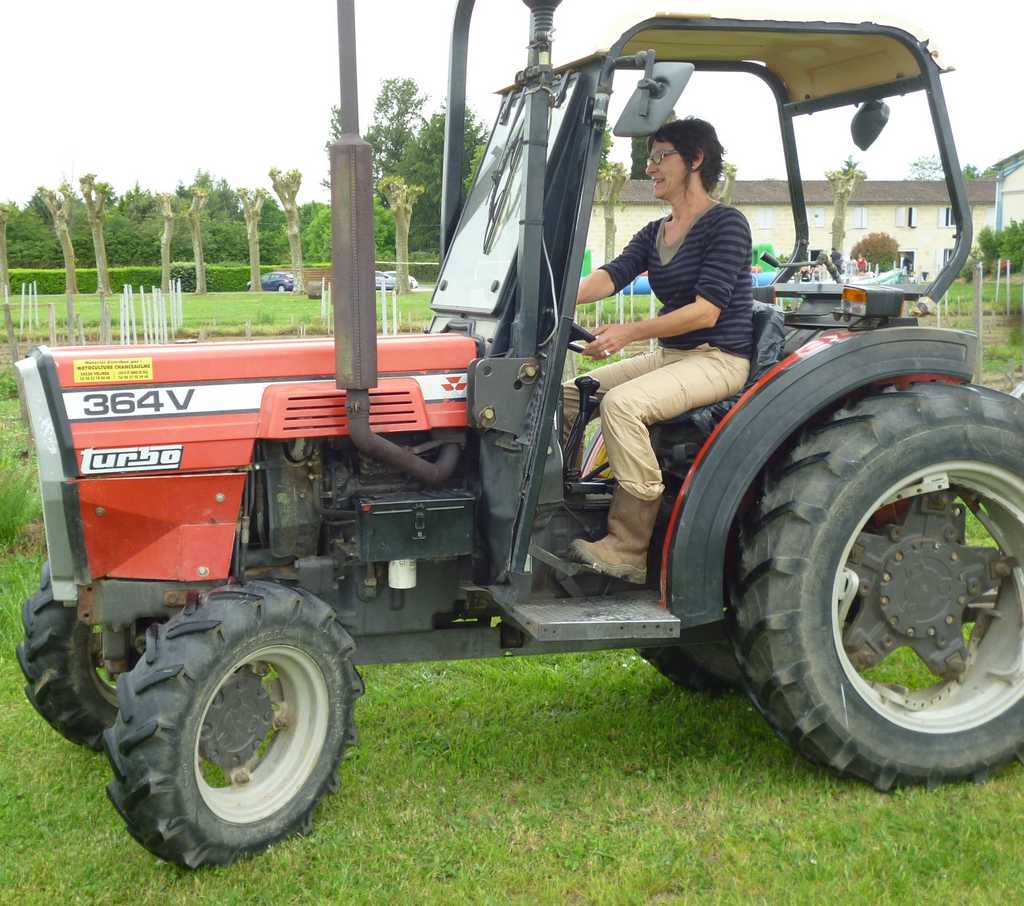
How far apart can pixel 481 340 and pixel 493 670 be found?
1886mm

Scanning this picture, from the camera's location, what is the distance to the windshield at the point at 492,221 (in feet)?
13.6

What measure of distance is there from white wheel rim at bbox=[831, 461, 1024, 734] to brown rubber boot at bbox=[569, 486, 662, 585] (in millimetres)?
654

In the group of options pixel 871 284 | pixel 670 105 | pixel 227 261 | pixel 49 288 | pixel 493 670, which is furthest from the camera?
pixel 227 261

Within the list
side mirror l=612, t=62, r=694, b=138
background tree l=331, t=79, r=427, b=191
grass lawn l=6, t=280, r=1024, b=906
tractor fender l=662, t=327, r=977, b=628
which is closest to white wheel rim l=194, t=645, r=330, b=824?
grass lawn l=6, t=280, r=1024, b=906

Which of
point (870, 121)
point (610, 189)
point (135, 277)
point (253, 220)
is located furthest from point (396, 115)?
point (870, 121)

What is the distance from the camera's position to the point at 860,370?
4.04 metres

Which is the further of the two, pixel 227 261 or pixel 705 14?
pixel 227 261

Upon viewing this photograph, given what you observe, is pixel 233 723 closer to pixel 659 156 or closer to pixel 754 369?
pixel 754 369

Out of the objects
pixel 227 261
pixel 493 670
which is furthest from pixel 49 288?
pixel 493 670

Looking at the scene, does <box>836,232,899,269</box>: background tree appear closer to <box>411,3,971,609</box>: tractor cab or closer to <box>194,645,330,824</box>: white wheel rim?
<box>411,3,971,609</box>: tractor cab

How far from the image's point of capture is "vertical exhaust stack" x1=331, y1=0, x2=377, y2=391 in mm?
3506

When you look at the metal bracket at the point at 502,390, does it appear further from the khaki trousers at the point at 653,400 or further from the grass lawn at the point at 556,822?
the grass lawn at the point at 556,822

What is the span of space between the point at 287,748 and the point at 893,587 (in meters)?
2.11

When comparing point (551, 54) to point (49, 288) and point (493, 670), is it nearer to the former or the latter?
point (493, 670)
